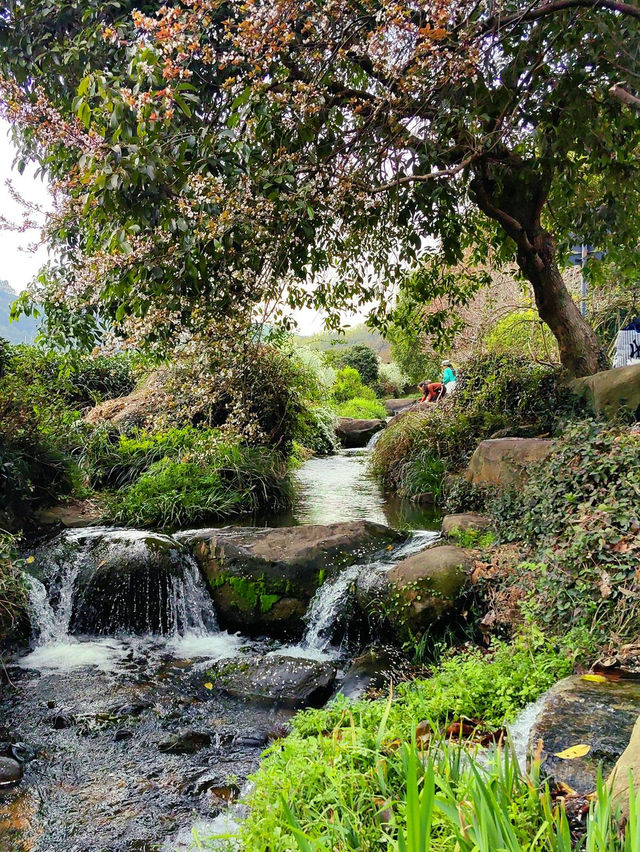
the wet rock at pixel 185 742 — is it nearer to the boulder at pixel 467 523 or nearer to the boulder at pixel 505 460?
the boulder at pixel 467 523

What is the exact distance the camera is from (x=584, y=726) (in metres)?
2.77

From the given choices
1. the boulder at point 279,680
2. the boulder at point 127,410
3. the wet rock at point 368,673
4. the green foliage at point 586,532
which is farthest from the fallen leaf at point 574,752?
the boulder at point 127,410

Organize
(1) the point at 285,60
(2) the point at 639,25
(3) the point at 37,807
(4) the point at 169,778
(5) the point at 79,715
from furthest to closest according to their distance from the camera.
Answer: (1) the point at 285,60 → (2) the point at 639,25 → (5) the point at 79,715 → (4) the point at 169,778 → (3) the point at 37,807

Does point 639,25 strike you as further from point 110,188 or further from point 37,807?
point 37,807

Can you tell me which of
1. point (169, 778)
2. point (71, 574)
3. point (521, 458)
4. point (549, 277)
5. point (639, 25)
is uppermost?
point (639, 25)

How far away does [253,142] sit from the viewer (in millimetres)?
5395

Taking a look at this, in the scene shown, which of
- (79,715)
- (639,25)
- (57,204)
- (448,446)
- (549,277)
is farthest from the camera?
(448,446)

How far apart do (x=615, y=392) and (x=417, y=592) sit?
3346 millimetres

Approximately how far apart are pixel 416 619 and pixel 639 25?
5.12m

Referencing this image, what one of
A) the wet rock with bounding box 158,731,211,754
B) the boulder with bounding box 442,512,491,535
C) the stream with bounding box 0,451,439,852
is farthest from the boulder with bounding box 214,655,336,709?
the boulder with bounding box 442,512,491,535

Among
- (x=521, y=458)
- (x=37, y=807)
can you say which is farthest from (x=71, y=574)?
(x=521, y=458)

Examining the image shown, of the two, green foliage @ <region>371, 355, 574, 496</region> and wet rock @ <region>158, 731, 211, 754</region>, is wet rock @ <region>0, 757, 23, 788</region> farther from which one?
green foliage @ <region>371, 355, 574, 496</region>

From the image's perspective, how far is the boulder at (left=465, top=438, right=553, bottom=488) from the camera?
6.37m

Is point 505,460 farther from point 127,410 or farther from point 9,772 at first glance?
point 127,410
